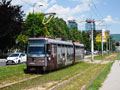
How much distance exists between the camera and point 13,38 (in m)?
29.8

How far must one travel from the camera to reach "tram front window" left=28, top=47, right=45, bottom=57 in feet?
56.7

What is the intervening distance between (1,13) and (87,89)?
19.4 metres

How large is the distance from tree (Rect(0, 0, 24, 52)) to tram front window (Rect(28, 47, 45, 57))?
397 inches

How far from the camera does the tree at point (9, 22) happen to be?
88.0ft

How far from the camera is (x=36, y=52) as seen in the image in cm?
1742

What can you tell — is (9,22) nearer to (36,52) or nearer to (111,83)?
(36,52)

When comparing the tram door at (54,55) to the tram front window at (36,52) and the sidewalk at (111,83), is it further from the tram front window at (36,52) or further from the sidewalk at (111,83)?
the sidewalk at (111,83)

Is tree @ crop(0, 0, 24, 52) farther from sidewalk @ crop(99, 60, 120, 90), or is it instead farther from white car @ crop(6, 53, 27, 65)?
sidewalk @ crop(99, 60, 120, 90)

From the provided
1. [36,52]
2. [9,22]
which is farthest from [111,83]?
[9,22]

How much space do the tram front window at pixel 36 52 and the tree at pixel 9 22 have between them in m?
10.1

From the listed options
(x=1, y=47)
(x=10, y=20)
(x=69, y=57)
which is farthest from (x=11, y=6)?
(x=69, y=57)

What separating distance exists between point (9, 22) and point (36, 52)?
37.4 ft

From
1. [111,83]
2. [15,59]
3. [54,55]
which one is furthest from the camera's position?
[15,59]

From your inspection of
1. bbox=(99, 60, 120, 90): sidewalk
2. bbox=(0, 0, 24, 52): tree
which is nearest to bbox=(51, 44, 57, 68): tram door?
bbox=(99, 60, 120, 90): sidewalk
